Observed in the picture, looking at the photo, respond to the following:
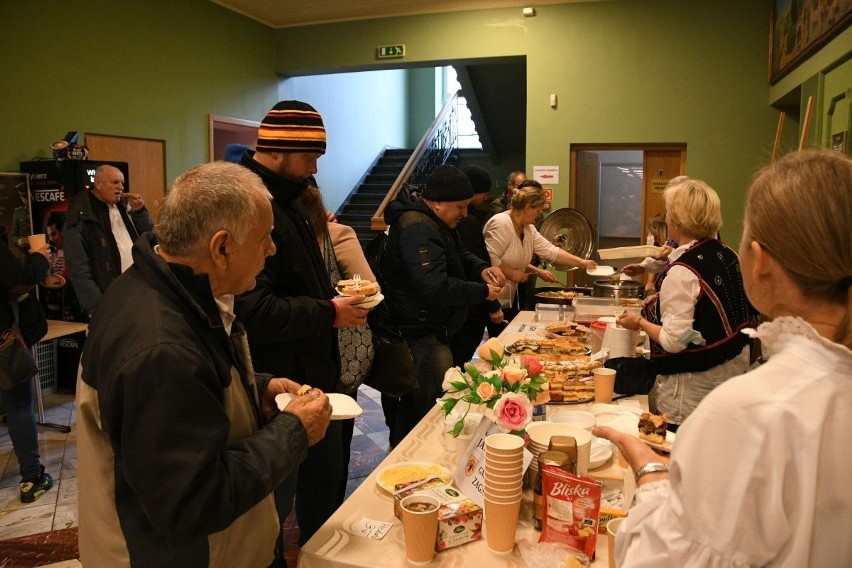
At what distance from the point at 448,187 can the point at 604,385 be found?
129 centimetres

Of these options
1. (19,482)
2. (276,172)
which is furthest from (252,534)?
(19,482)

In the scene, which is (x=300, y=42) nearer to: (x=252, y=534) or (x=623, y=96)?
(x=623, y=96)

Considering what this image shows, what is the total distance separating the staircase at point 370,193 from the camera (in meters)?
10.2

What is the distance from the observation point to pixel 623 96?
6.85 metres

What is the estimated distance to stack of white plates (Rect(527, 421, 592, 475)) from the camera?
1606mm

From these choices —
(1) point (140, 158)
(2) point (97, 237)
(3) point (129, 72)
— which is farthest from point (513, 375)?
(3) point (129, 72)

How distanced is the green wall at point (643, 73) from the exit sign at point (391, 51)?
0.30 meters

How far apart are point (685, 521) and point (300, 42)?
8.01m

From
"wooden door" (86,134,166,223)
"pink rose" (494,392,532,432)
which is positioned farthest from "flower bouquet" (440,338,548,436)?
"wooden door" (86,134,166,223)

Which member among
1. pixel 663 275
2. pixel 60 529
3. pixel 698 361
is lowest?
pixel 60 529

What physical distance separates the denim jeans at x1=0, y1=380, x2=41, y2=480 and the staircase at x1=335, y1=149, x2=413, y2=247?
611cm

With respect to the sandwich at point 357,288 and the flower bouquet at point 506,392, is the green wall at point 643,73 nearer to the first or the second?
the sandwich at point 357,288

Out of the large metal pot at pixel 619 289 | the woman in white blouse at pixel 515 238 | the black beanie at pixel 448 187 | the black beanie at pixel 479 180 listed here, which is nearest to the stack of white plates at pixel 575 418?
the black beanie at pixel 448 187

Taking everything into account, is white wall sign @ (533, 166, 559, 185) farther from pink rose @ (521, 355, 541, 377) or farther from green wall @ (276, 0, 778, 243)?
pink rose @ (521, 355, 541, 377)
